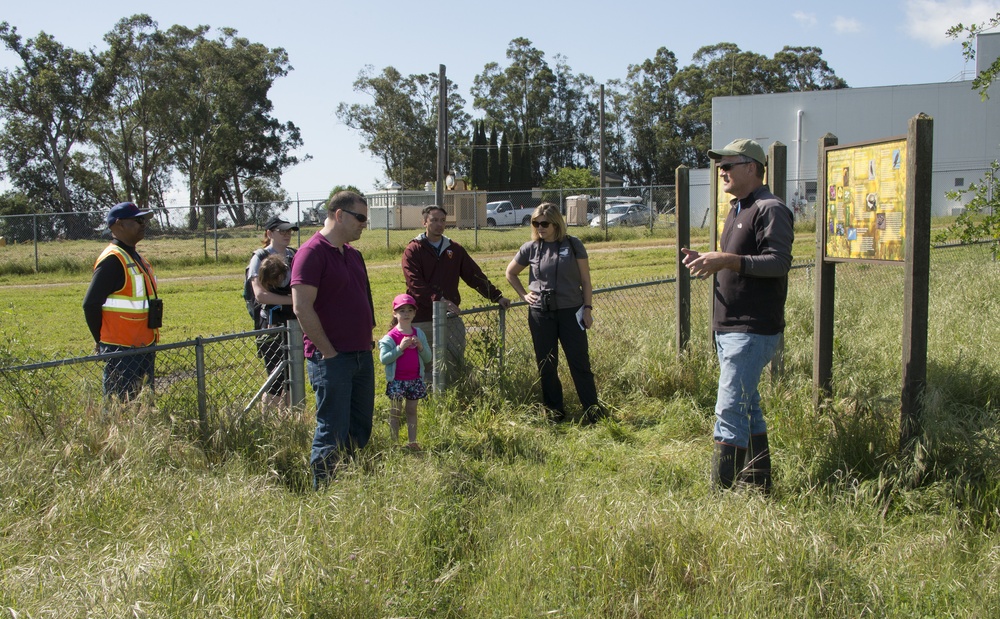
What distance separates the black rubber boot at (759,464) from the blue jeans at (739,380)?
0.41 ft

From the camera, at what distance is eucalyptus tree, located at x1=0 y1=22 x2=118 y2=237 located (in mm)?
44719

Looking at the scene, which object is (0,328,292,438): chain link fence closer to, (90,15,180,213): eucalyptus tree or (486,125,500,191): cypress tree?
(90,15,180,213): eucalyptus tree

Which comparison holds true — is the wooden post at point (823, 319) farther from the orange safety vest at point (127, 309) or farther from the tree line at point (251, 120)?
the tree line at point (251, 120)

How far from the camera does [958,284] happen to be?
936cm

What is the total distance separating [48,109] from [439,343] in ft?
159

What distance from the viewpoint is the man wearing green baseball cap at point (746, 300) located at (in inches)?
156

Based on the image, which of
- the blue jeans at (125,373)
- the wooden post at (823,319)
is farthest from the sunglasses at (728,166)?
the blue jeans at (125,373)

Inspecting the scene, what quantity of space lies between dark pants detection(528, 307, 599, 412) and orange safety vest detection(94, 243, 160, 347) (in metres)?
2.67

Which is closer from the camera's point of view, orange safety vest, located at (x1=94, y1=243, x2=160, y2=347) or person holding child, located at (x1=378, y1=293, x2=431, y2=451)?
orange safety vest, located at (x1=94, y1=243, x2=160, y2=347)

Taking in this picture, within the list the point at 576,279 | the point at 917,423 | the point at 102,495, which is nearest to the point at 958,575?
the point at 917,423

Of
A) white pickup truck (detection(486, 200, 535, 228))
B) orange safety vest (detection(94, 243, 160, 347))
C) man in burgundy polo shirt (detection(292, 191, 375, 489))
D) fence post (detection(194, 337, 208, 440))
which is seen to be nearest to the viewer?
man in burgundy polo shirt (detection(292, 191, 375, 489))

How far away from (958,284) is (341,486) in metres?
8.10

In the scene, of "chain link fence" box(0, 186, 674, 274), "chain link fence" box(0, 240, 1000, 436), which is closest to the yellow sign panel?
"chain link fence" box(0, 240, 1000, 436)

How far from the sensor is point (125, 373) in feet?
16.3
